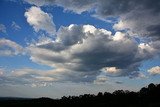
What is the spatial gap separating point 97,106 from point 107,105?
758 cm

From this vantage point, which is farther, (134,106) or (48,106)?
(48,106)

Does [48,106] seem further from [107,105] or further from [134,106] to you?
[134,106]

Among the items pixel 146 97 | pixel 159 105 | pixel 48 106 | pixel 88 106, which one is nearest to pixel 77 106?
pixel 88 106

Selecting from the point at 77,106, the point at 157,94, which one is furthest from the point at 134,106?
the point at 77,106

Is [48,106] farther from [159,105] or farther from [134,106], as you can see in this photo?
[159,105]

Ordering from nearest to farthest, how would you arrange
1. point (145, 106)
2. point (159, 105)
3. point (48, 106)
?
point (159, 105) → point (145, 106) → point (48, 106)

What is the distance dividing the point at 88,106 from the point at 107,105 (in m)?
17.7

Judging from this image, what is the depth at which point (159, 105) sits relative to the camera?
151625 millimetres

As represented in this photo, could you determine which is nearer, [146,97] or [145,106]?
[145,106]

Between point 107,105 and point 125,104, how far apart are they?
13458mm

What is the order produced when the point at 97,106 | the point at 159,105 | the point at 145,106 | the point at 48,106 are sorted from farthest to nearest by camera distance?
the point at 48,106 < the point at 97,106 < the point at 145,106 < the point at 159,105

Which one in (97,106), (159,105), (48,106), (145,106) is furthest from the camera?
(48,106)

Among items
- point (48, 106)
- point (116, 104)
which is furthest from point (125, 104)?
point (48, 106)

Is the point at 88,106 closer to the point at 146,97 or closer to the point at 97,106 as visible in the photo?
the point at 97,106
